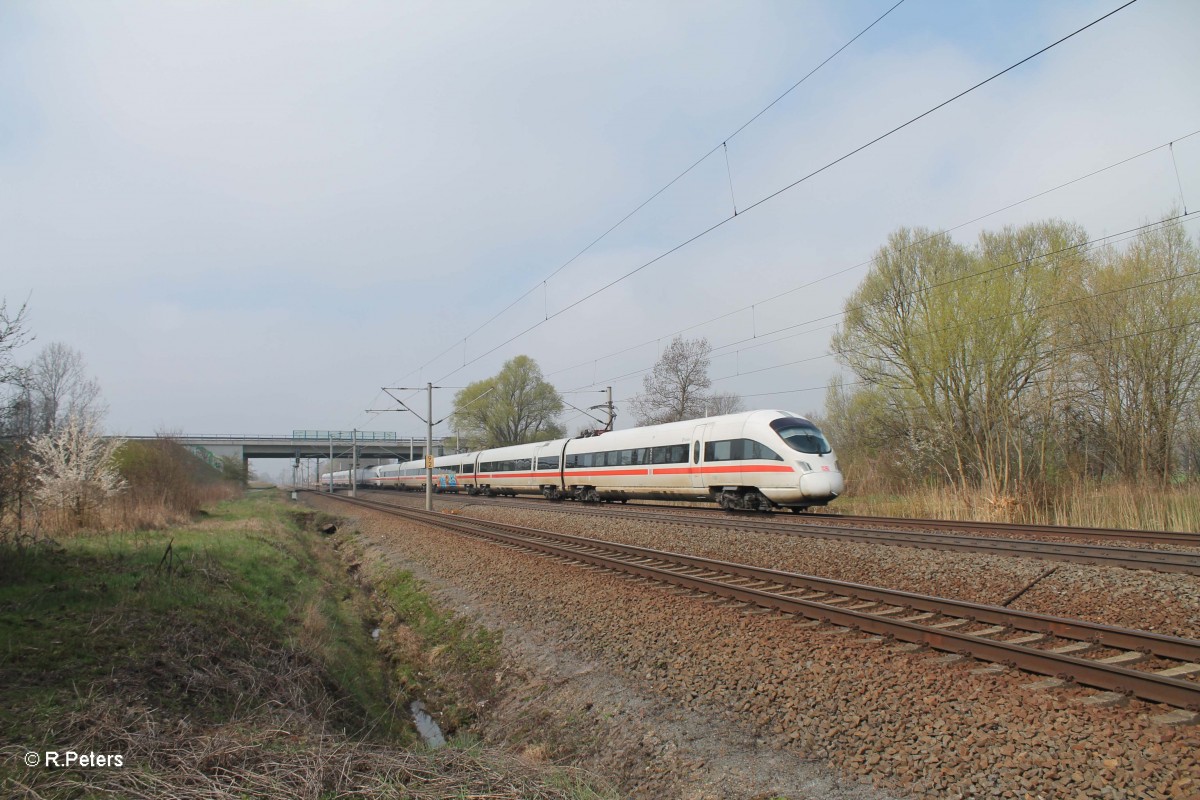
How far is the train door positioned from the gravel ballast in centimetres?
1064

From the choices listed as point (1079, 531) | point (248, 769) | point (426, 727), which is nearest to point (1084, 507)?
point (1079, 531)

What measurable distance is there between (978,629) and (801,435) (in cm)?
1146

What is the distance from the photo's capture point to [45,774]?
10.9 feet

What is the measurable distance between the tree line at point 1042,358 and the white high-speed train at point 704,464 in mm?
4793

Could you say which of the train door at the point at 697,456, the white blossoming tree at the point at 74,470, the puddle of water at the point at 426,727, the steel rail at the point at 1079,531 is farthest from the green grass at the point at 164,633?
the steel rail at the point at 1079,531

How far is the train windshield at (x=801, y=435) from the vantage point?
56.8ft

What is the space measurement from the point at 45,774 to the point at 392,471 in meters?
63.6

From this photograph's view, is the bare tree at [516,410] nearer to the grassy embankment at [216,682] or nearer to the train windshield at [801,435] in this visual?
the train windshield at [801,435]

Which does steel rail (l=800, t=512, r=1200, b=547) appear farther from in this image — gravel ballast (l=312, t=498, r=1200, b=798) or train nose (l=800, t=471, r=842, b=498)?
gravel ballast (l=312, t=498, r=1200, b=798)

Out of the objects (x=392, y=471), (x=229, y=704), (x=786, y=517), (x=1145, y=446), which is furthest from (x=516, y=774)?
(x=392, y=471)

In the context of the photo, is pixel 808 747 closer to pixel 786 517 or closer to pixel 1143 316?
pixel 786 517

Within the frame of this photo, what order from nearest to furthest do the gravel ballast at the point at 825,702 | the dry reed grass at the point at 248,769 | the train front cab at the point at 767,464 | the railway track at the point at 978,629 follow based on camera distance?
the dry reed grass at the point at 248,769 < the gravel ballast at the point at 825,702 < the railway track at the point at 978,629 < the train front cab at the point at 767,464

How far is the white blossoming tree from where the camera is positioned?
45.1ft

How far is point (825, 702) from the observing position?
492 centimetres
